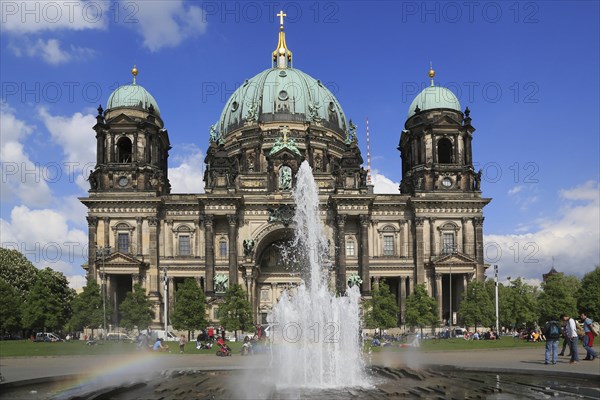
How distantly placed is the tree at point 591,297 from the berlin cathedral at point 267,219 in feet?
71.5

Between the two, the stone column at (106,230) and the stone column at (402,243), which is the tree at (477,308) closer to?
the stone column at (402,243)

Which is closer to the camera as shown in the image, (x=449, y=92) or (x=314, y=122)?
(x=449, y=92)

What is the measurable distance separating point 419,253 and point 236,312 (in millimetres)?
22810

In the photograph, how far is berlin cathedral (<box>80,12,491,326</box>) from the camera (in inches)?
3088

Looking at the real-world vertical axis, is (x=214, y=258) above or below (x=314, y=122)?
below

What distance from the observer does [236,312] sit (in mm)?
69812

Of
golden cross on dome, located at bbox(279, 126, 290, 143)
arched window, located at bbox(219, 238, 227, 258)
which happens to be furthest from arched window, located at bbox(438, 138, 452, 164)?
arched window, located at bbox(219, 238, 227, 258)

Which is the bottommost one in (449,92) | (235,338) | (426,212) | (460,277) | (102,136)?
(235,338)

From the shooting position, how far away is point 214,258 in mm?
79062

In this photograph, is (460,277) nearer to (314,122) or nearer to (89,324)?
(314,122)

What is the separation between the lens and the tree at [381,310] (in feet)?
232

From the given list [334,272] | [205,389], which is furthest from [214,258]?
[205,389]

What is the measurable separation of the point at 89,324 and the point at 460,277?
40.8m

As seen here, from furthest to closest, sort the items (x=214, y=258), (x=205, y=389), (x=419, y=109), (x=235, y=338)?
(x=419, y=109)
(x=214, y=258)
(x=235, y=338)
(x=205, y=389)
